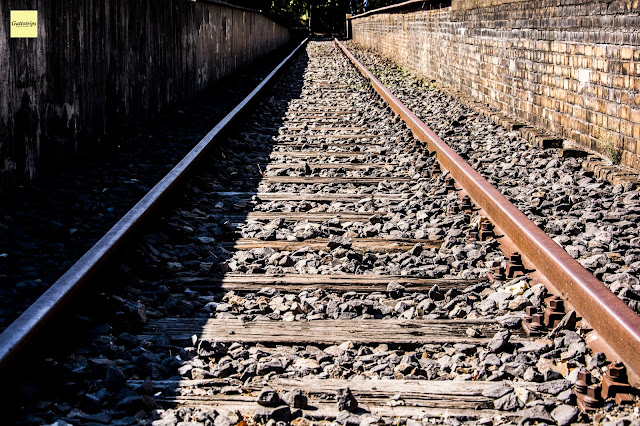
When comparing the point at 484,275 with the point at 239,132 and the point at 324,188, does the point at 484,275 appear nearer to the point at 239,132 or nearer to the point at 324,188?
the point at 324,188

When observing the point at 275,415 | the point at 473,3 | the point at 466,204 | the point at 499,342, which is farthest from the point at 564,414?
the point at 473,3

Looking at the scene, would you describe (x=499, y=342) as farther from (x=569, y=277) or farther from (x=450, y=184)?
(x=450, y=184)

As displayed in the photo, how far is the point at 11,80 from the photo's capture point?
4.94m

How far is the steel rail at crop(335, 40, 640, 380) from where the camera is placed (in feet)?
8.00

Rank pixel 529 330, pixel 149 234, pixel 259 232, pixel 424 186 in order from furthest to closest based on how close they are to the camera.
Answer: pixel 424 186
pixel 259 232
pixel 149 234
pixel 529 330

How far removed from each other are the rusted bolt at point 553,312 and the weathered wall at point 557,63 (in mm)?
2985

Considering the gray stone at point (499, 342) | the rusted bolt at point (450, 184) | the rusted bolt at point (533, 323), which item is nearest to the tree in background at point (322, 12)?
the rusted bolt at point (450, 184)

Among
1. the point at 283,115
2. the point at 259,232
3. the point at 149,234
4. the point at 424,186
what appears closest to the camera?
the point at 149,234

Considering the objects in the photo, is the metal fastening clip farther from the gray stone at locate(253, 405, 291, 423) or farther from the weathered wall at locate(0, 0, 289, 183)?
the weathered wall at locate(0, 0, 289, 183)

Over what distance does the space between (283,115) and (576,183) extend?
4769mm

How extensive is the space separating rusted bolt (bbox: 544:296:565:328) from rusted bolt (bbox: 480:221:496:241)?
1.12 meters

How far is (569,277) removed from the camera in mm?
2965

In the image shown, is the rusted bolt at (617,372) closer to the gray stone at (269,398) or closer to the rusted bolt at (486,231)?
the gray stone at (269,398)

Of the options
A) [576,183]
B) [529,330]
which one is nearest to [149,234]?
[529,330]
